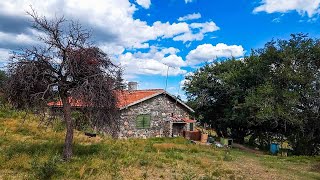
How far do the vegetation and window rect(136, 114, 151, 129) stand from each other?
7.87 meters

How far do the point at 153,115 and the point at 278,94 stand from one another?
10.9 meters

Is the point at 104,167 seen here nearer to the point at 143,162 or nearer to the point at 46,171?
the point at 143,162

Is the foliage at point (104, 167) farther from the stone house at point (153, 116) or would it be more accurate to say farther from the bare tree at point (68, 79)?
the stone house at point (153, 116)

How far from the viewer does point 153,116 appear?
1104 inches

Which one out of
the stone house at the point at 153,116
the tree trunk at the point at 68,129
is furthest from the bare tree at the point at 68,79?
the stone house at the point at 153,116

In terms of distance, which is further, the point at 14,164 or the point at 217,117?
the point at 217,117

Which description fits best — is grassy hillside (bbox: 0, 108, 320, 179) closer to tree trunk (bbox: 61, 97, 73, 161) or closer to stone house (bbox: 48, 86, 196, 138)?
tree trunk (bbox: 61, 97, 73, 161)

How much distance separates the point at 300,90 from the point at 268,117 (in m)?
3.42

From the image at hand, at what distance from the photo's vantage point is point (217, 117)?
3359 centimetres

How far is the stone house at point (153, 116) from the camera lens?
26.1 metres

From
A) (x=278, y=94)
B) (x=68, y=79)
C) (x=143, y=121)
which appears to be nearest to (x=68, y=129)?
(x=68, y=79)

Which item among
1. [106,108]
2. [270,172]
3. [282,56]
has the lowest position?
[270,172]

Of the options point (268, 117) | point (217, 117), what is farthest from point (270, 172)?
point (217, 117)

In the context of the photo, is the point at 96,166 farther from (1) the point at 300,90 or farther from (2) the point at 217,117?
(2) the point at 217,117
